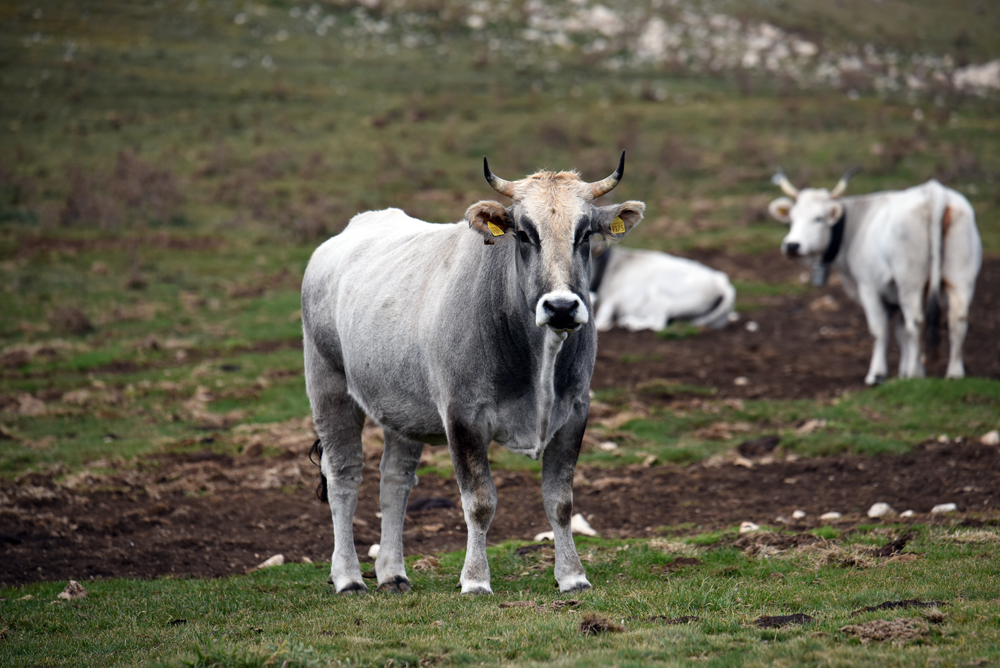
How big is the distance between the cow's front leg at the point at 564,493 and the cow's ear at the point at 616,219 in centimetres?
125

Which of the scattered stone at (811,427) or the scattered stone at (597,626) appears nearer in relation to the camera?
the scattered stone at (597,626)

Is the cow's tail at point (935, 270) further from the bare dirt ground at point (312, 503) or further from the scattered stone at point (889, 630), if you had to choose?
the scattered stone at point (889, 630)

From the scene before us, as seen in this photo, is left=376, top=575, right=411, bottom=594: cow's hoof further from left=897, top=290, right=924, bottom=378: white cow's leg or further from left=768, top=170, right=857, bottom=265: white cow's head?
left=768, top=170, right=857, bottom=265: white cow's head

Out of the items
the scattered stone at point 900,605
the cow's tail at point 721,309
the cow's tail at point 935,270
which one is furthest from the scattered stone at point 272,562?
the cow's tail at point 721,309

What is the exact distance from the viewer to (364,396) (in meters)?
7.70

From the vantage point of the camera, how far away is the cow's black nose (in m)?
5.96

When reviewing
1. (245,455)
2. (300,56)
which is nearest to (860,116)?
(300,56)

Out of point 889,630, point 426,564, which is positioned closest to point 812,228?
point 426,564

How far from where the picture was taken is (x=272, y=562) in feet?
28.6

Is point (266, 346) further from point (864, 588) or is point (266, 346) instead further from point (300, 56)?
point (300, 56)

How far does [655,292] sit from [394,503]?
13.1m

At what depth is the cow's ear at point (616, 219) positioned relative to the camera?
6.83 meters

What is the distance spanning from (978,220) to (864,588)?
20869mm

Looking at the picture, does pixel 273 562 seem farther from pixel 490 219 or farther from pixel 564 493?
pixel 490 219
